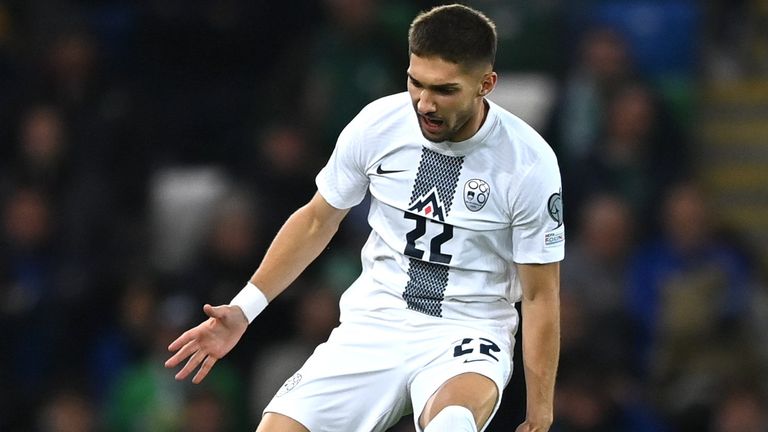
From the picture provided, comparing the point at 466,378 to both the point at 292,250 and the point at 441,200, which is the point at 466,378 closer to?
the point at 441,200

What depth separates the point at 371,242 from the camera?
5.15 meters

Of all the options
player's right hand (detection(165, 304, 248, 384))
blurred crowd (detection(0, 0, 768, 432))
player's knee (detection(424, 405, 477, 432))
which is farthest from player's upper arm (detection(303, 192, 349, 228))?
blurred crowd (detection(0, 0, 768, 432))

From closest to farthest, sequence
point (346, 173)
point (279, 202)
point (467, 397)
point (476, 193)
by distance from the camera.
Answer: point (467, 397) < point (476, 193) < point (346, 173) < point (279, 202)

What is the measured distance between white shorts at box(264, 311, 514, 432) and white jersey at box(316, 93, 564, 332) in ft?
0.22

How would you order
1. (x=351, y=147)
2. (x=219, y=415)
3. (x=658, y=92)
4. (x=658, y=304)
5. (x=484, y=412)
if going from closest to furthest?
(x=484, y=412), (x=351, y=147), (x=219, y=415), (x=658, y=304), (x=658, y=92)

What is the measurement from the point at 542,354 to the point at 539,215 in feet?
1.44

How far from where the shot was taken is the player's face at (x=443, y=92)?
464cm

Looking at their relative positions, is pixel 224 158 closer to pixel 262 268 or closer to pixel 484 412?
pixel 262 268

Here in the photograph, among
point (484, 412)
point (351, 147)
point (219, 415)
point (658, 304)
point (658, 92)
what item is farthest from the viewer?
point (658, 92)

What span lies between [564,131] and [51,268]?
302 cm

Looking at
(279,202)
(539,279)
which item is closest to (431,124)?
(539,279)

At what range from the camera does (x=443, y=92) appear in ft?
15.3

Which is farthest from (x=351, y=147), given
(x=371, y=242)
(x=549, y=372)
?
(x=549, y=372)

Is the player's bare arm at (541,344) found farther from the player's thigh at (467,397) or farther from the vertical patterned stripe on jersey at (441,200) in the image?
the vertical patterned stripe on jersey at (441,200)
